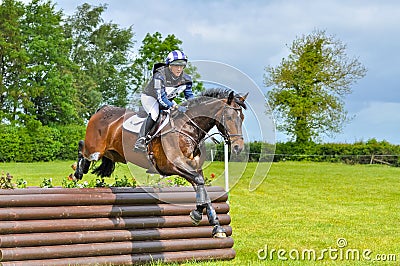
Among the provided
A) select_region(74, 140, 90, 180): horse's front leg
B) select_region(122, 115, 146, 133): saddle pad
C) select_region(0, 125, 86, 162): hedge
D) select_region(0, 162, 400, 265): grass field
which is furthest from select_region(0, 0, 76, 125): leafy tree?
select_region(122, 115, 146, 133): saddle pad

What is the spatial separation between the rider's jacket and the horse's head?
0.46 m

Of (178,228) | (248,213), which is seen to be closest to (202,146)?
(178,228)

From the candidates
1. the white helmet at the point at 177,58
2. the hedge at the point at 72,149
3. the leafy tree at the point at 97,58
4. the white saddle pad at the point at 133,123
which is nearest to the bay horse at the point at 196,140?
the white saddle pad at the point at 133,123

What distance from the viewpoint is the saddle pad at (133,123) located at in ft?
23.8

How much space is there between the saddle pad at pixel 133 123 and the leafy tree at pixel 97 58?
36684 millimetres

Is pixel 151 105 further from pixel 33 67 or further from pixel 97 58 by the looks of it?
pixel 97 58

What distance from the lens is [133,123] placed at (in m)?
7.38

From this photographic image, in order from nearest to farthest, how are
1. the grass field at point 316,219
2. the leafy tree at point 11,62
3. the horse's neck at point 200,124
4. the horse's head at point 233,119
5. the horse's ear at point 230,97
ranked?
the horse's head at point 233,119, the horse's ear at point 230,97, the horse's neck at point 200,124, the grass field at point 316,219, the leafy tree at point 11,62

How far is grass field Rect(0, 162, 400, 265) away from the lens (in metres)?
7.90

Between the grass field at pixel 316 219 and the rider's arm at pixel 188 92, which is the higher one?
the rider's arm at pixel 188 92

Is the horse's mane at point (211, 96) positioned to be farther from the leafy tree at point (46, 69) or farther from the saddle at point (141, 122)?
the leafy tree at point (46, 69)

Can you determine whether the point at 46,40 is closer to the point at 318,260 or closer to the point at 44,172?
the point at 44,172

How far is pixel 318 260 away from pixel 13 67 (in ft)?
114

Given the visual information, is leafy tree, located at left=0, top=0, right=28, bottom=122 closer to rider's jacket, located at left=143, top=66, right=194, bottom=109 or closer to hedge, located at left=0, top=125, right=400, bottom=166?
hedge, located at left=0, top=125, right=400, bottom=166
